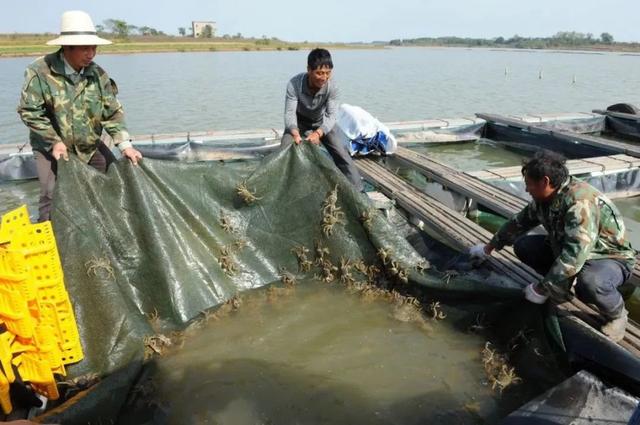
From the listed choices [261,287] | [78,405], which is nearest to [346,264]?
[261,287]

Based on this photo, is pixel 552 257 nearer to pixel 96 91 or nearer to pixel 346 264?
pixel 346 264

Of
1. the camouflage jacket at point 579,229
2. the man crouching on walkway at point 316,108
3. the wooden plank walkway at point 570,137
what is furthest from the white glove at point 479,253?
the wooden plank walkway at point 570,137

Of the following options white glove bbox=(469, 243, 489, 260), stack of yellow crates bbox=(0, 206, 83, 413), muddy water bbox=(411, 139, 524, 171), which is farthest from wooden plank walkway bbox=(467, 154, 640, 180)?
stack of yellow crates bbox=(0, 206, 83, 413)

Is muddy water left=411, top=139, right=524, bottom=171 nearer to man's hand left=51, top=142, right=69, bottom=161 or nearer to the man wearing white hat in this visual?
the man wearing white hat

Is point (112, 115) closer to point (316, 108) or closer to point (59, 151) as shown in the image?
point (59, 151)

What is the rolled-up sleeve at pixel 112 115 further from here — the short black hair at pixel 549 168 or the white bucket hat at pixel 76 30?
the short black hair at pixel 549 168

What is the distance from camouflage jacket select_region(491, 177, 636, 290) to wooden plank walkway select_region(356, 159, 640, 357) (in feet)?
1.31

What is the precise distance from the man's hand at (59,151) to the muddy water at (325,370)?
145 centimetres

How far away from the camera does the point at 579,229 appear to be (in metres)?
2.54

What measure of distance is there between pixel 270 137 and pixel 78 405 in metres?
6.41

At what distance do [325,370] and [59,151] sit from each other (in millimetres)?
2211

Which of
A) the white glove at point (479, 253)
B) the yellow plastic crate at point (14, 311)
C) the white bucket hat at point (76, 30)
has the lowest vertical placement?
the white glove at point (479, 253)

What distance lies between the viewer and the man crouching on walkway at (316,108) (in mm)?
3994

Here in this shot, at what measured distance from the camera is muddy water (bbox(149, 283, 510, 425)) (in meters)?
2.44
